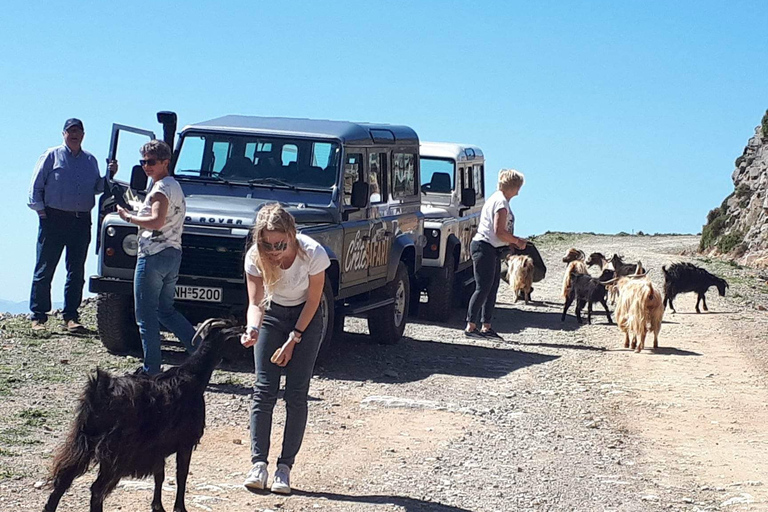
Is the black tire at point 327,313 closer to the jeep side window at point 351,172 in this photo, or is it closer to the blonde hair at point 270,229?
the jeep side window at point 351,172

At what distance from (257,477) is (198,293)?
4237 millimetres

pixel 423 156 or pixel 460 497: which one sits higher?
pixel 423 156

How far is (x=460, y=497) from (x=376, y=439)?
1623 mm

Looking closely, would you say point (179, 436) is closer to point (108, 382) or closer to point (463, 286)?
point (108, 382)

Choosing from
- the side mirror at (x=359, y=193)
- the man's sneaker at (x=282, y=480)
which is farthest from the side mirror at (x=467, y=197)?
the man's sneaker at (x=282, y=480)

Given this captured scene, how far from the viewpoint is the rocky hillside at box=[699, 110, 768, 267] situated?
125ft

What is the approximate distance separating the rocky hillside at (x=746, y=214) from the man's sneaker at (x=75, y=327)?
2687 cm

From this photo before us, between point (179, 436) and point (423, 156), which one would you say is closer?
point (179, 436)

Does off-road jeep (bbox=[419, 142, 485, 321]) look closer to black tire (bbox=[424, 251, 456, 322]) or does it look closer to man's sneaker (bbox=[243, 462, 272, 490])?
black tire (bbox=[424, 251, 456, 322])

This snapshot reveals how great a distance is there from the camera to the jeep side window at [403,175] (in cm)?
1370

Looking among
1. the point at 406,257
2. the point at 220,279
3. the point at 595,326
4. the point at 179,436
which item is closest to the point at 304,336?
the point at 179,436

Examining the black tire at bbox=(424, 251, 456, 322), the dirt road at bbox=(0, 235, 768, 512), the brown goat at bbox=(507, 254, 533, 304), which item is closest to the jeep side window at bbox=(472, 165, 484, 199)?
the brown goat at bbox=(507, 254, 533, 304)

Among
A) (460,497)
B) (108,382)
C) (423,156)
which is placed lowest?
(460,497)

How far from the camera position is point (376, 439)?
8508mm
